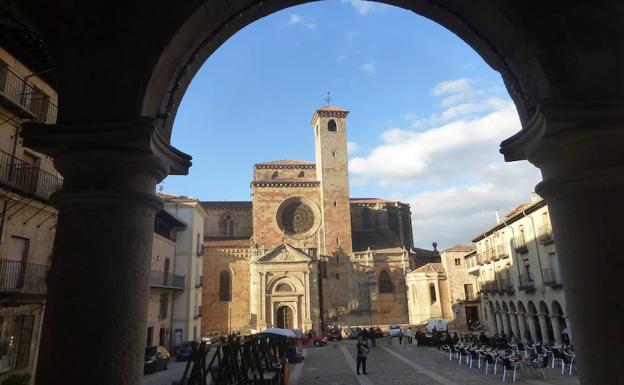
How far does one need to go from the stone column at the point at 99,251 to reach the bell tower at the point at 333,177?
36738 mm

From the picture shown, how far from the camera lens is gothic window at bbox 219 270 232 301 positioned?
37.2 m

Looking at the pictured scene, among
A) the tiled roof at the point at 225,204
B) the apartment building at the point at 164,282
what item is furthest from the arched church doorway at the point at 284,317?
the tiled roof at the point at 225,204

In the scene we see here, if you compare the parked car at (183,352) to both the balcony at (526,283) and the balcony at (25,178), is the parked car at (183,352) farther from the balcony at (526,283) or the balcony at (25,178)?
the balcony at (526,283)

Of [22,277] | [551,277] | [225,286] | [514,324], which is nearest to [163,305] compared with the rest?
[22,277]

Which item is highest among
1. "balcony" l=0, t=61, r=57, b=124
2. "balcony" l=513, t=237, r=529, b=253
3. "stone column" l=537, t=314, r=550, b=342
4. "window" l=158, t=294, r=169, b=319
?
"balcony" l=0, t=61, r=57, b=124

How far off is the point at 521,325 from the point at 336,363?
476 inches

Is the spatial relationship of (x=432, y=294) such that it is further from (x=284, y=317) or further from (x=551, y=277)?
(x=551, y=277)

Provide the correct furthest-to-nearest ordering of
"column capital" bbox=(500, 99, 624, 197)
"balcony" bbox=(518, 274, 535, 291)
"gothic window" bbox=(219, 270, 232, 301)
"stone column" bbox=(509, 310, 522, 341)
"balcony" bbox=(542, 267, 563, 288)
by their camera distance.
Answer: "gothic window" bbox=(219, 270, 232, 301) < "stone column" bbox=(509, 310, 522, 341) < "balcony" bbox=(518, 274, 535, 291) < "balcony" bbox=(542, 267, 563, 288) < "column capital" bbox=(500, 99, 624, 197)

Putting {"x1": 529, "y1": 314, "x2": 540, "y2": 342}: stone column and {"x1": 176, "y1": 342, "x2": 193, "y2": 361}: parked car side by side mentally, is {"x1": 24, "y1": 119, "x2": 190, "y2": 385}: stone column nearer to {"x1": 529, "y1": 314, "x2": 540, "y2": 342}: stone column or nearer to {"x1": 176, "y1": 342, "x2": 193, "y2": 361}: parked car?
{"x1": 176, "y1": 342, "x2": 193, "y2": 361}: parked car

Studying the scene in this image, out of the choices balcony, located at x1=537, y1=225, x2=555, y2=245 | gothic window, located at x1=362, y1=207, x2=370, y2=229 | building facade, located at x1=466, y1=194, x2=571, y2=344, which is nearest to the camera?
balcony, located at x1=537, y1=225, x2=555, y2=245

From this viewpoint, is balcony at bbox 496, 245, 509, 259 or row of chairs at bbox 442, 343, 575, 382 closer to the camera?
row of chairs at bbox 442, 343, 575, 382

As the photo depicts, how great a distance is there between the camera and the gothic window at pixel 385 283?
3956 centimetres

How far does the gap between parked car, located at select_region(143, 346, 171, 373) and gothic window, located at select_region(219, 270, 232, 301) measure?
18415mm

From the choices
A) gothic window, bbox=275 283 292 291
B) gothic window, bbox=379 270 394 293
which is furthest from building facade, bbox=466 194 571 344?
gothic window, bbox=275 283 292 291
